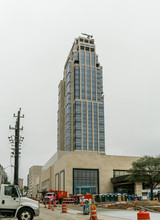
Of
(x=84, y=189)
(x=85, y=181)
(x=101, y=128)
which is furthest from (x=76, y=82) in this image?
(x=84, y=189)

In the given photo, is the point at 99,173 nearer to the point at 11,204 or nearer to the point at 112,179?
the point at 112,179

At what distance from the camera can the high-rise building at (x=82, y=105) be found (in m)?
147

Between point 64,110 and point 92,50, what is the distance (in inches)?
1565

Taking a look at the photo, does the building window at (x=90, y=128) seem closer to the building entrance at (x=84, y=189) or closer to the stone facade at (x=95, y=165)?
the stone facade at (x=95, y=165)

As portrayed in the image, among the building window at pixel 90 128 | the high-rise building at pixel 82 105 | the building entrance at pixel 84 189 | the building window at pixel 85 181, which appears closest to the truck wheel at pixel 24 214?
the building window at pixel 85 181

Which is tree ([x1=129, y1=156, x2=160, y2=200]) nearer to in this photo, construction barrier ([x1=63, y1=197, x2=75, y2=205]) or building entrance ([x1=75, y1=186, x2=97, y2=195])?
construction barrier ([x1=63, y1=197, x2=75, y2=205])

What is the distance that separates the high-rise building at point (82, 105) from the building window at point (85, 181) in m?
69.5

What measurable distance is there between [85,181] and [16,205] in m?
57.8

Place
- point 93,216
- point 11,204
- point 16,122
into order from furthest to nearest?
point 16,122
point 93,216
point 11,204

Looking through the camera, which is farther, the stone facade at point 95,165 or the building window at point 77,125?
the building window at point 77,125

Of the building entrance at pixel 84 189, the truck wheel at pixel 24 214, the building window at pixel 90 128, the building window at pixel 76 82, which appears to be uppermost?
the building window at pixel 76 82

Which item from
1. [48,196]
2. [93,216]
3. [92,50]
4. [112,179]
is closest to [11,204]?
[93,216]

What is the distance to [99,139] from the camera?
149000 mm

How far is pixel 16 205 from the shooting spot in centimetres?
1706
